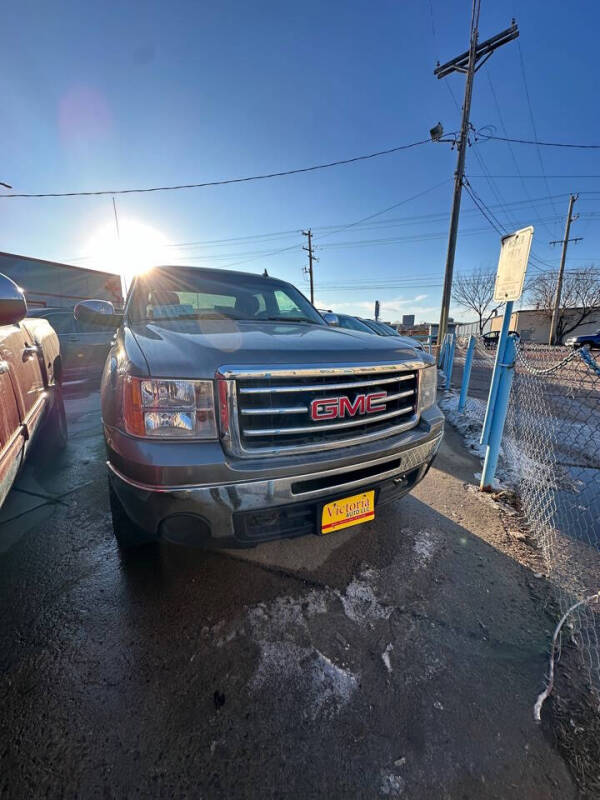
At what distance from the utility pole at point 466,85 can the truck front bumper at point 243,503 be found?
10909mm

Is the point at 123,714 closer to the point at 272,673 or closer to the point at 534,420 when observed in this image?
the point at 272,673

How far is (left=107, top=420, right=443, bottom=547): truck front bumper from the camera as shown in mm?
1410

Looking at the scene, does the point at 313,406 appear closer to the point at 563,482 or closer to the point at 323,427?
the point at 323,427

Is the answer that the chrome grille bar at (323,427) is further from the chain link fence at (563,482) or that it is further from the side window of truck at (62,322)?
the side window of truck at (62,322)

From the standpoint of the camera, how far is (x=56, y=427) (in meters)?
3.86

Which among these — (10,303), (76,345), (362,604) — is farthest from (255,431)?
(76,345)

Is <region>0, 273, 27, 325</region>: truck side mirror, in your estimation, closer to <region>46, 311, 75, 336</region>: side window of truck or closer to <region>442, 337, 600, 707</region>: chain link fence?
<region>442, 337, 600, 707</region>: chain link fence

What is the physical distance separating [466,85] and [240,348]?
49.5 ft

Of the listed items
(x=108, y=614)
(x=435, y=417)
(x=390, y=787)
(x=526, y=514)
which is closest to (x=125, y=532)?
(x=108, y=614)

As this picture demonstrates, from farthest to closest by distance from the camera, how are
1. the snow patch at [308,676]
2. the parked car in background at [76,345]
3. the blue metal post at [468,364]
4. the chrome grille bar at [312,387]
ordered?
the parked car in background at [76,345] < the blue metal post at [468,364] < the chrome grille bar at [312,387] < the snow patch at [308,676]

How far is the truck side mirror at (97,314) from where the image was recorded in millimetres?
3018

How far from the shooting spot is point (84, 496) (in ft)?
9.88

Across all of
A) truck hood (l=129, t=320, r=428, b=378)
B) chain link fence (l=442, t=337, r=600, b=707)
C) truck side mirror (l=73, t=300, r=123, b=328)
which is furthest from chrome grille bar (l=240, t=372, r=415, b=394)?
truck side mirror (l=73, t=300, r=123, b=328)

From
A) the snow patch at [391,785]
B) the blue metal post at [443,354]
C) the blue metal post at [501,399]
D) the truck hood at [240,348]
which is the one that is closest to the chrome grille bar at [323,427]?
the truck hood at [240,348]
